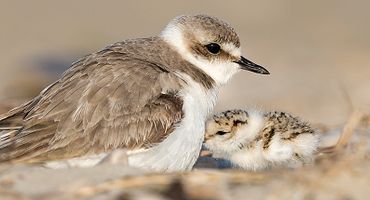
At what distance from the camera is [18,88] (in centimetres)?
1227

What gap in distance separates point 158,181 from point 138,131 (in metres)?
1.56

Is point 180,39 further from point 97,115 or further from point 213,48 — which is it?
point 97,115

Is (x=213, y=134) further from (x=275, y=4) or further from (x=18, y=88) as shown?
(x=275, y=4)

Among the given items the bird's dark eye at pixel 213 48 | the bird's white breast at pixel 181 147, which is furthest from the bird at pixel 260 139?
the bird's white breast at pixel 181 147

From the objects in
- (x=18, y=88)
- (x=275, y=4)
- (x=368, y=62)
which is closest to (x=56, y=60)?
(x=18, y=88)

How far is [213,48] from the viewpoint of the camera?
26.6 feet

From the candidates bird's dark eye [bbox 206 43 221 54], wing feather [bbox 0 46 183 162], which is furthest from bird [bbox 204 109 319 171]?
wing feather [bbox 0 46 183 162]

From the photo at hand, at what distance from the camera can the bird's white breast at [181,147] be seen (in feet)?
22.6

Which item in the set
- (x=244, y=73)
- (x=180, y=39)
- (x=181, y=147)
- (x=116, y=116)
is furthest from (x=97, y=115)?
(x=244, y=73)

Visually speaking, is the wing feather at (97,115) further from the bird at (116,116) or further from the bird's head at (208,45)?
the bird's head at (208,45)

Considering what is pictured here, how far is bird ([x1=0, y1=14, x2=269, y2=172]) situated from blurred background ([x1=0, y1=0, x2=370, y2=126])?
3.92m

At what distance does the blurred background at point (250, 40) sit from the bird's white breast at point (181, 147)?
4.05 m

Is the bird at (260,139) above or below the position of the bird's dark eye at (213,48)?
below

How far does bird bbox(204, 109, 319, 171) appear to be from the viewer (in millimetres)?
7512
